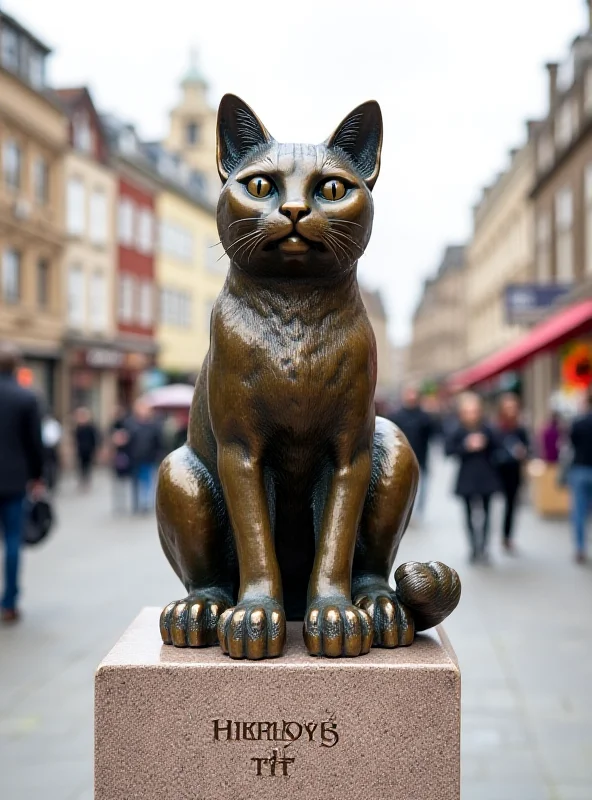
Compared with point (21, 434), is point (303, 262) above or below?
above

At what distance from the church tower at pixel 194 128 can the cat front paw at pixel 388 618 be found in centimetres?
4137

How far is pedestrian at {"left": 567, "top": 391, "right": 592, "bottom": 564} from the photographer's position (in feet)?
30.6

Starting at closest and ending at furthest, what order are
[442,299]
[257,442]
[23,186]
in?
[257,442], [23,186], [442,299]

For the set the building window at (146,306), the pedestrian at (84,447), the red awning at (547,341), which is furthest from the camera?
the building window at (146,306)

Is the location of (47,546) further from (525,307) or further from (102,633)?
(525,307)

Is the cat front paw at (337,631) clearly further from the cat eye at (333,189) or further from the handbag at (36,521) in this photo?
the handbag at (36,521)

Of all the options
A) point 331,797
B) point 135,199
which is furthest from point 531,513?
point 135,199

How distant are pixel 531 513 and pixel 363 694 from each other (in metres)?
12.1

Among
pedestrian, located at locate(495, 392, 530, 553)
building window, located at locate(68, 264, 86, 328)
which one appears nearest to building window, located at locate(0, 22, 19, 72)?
building window, located at locate(68, 264, 86, 328)

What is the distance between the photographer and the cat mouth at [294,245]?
229 cm

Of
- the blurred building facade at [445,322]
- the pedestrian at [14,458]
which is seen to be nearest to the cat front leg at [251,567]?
the pedestrian at [14,458]

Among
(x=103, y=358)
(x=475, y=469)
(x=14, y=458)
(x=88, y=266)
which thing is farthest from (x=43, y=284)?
(x=14, y=458)

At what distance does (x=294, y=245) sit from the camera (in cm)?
229

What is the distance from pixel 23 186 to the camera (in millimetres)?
23234
